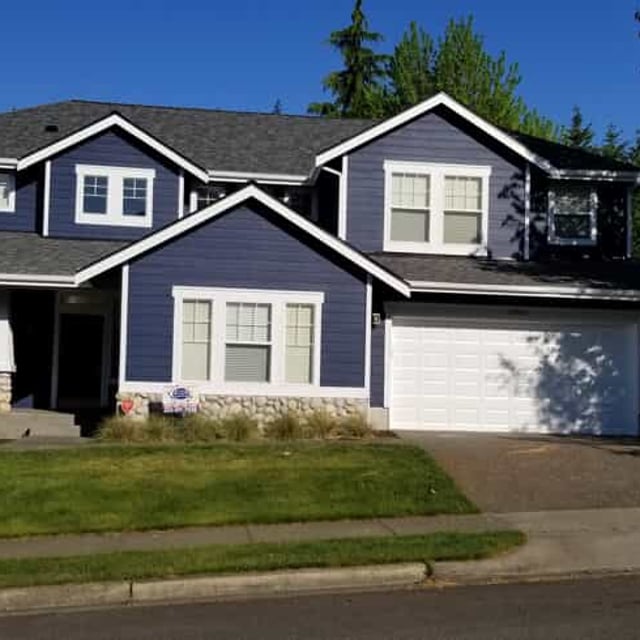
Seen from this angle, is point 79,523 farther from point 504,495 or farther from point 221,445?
point 504,495

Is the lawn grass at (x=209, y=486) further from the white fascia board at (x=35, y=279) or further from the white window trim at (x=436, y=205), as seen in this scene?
the white window trim at (x=436, y=205)

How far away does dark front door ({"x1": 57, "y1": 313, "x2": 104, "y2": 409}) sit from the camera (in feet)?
61.8

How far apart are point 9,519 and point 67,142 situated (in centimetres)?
1064

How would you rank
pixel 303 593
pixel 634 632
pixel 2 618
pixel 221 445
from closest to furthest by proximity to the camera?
pixel 634 632 → pixel 2 618 → pixel 303 593 → pixel 221 445

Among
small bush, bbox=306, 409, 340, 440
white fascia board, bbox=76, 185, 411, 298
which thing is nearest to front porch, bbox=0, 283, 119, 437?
→ white fascia board, bbox=76, 185, 411, 298

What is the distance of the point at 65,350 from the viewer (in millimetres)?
18844

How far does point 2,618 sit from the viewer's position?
7.34 metres

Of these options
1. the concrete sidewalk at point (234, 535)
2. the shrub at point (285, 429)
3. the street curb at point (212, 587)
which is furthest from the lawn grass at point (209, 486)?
the street curb at point (212, 587)

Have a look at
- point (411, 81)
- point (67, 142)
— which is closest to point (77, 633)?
point (67, 142)

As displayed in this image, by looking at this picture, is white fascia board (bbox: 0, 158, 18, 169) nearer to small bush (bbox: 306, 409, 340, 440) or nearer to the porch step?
the porch step

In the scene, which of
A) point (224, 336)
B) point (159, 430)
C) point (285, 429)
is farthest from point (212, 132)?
point (159, 430)

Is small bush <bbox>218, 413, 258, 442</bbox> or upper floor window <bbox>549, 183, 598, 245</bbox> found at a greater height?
upper floor window <bbox>549, 183, 598, 245</bbox>

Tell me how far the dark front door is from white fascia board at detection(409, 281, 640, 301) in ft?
22.0

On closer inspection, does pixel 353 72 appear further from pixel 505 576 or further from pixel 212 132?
pixel 505 576
